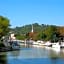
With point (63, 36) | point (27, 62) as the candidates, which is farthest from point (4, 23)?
point (63, 36)

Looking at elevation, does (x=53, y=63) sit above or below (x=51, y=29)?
below

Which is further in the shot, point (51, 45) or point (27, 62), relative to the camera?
point (51, 45)

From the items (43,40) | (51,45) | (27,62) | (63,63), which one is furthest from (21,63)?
(43,40)

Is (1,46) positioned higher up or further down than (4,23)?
further down

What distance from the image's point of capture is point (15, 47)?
7806 centimetres

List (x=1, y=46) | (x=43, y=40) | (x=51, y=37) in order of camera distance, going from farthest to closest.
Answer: (x=43, y=40)
(x=51, y=37)
(x=1, y=46)

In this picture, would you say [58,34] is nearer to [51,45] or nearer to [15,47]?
[51,45]

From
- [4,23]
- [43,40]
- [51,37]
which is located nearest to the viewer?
[4,23]

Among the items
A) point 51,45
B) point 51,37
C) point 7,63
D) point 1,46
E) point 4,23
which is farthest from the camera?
point 51,37

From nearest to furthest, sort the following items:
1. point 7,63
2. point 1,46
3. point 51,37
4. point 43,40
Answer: point 7,63
point 1,46
point 51,37
point 43,40

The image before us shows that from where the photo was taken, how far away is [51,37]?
111m

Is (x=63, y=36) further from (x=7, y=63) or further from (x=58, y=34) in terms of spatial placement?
(x=7, y=63)

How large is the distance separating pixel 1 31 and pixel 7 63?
3365cm

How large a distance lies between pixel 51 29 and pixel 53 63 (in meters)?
70.1
